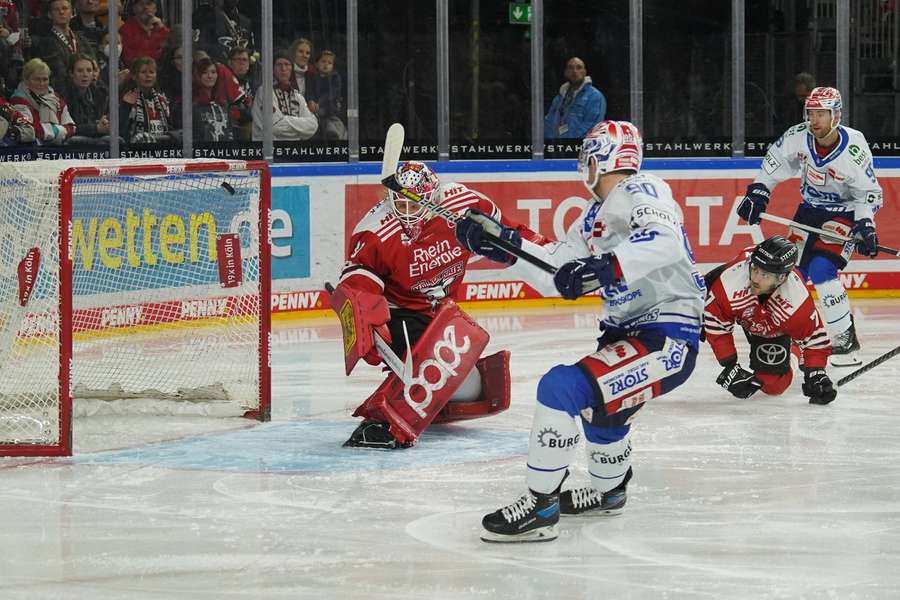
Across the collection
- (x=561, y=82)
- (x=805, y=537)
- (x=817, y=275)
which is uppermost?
(x=561, y=82)

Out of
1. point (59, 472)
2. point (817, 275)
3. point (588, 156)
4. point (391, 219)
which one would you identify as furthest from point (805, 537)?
point (817, 275)

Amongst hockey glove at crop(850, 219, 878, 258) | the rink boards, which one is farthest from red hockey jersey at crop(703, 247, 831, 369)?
the rink boards

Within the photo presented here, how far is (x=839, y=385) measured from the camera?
6.32m

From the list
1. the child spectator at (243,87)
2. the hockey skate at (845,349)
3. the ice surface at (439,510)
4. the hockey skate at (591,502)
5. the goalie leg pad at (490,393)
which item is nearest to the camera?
the ice surface at (439,510)

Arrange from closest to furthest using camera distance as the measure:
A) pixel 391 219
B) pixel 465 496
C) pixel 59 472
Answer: pixel 465 496, pixel 59 472, pixel 391 219

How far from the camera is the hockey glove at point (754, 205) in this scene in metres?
6.75

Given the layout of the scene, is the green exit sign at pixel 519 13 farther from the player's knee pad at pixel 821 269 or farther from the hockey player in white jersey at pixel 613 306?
the hockey player in white jersey at pixel 613 306

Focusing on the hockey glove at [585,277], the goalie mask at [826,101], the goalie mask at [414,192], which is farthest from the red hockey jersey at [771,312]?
the hockey glove at [585,277]

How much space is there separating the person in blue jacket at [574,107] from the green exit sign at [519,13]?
0.38 metres

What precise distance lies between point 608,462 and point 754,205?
2.79 m

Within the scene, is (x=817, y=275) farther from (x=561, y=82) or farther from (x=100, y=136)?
(x=100, y=136)

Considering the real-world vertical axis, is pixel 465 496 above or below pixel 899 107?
below

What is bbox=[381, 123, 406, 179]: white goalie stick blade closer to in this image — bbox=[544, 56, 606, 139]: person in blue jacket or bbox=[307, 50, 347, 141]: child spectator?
bbox=[307, 50, 347, 141]: child spectator

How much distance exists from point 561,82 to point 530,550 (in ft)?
20.0
